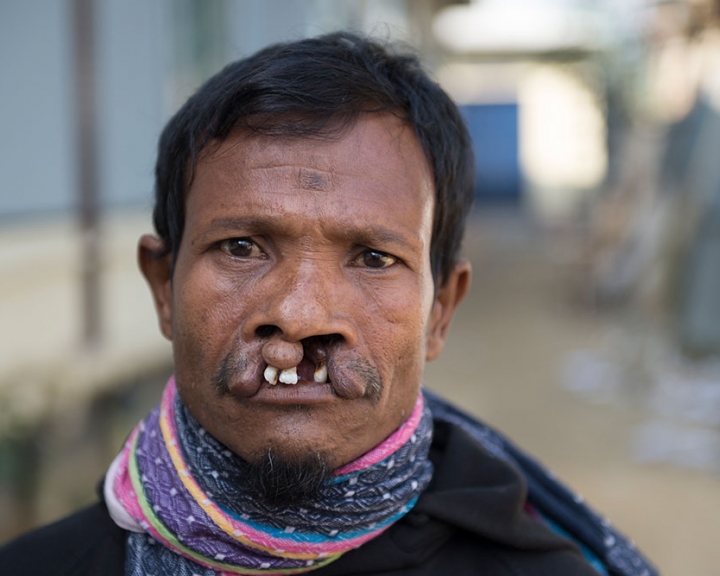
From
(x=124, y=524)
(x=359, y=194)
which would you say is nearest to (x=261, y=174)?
(x=359, y=194)

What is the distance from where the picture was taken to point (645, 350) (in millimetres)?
8305

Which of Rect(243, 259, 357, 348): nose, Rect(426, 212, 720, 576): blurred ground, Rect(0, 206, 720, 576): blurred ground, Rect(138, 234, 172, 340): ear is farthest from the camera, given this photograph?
Rect(426, 212, 720, 576): blurred ground

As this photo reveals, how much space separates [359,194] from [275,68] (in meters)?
0.28

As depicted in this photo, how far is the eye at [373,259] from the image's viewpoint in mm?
1376

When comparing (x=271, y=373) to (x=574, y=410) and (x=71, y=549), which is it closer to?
(x=71, y=549)

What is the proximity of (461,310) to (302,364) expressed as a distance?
10.6m

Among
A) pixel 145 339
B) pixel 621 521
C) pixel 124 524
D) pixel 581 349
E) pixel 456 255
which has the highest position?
pixel 456 255

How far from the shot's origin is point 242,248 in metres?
1.36

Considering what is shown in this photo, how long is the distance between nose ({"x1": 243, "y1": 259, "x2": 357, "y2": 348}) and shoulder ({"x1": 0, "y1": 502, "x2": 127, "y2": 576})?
0.50 metres

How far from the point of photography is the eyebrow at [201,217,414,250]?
1318mm

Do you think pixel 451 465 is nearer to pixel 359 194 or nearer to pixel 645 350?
pixel 359 194

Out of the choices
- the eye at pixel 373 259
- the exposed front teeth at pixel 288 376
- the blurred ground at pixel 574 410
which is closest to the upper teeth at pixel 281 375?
the exposed front teeth at pixel 288 376

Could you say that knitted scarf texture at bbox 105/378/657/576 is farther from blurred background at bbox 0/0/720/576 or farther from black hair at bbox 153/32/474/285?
blurred background at bbox 0/0/720/576

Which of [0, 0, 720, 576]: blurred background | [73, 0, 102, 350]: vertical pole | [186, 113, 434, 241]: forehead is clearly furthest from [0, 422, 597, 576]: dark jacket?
[73, 0, 102, 350]: vertical pole
